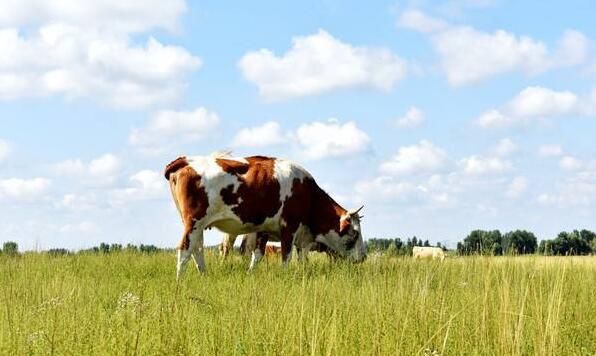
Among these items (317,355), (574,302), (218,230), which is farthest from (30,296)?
(574,302)

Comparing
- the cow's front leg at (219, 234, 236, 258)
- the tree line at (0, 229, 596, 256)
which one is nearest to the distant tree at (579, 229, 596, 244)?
the tree line at (0, 229, 596, 256)

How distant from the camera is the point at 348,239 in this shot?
14539 millimetres

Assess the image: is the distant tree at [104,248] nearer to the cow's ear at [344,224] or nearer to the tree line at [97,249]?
the tree line at [97,249]

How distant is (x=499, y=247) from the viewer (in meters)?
10.6

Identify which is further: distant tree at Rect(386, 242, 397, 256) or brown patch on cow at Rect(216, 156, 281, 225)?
distant tree at Rect(386, 242, 397, 256)

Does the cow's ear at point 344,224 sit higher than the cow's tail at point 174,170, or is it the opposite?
the cow's tail at point 174,170

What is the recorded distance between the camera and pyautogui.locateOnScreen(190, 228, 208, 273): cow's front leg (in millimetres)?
12242

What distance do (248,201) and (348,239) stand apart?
2.89 m

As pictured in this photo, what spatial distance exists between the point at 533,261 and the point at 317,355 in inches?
305

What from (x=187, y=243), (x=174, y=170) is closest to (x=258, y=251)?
(x=187, y=243)

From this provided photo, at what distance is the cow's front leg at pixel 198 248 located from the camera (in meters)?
12.2

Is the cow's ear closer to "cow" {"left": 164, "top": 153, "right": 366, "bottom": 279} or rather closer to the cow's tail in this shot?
"cow" {"left": 164, "top": 153, "right": 366, "bottom": 279}

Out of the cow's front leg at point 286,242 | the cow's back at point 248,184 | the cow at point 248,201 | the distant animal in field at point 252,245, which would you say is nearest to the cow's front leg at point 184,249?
the cow at point 248,201

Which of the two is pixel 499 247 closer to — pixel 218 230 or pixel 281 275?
pixel 281 275
